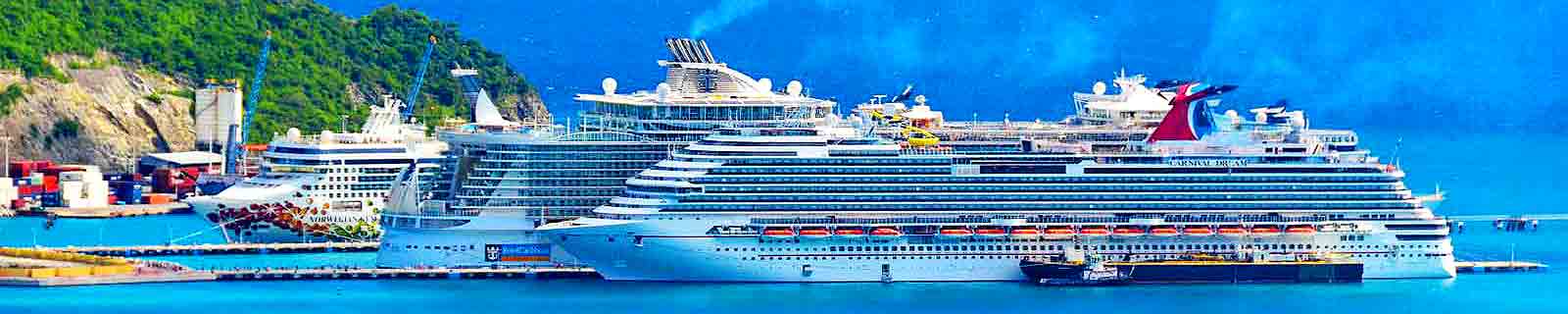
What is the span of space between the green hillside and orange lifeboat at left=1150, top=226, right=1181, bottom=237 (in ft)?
167

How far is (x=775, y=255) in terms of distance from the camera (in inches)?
3440

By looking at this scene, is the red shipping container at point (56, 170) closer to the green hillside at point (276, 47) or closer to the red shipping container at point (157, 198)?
the red shipping container at point (157, 198)

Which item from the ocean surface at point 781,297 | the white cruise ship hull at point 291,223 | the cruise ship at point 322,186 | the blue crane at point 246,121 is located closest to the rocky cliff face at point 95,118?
the blue crane at point 246,121

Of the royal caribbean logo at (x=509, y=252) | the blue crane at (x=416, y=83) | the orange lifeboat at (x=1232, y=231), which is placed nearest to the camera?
the orange lifeboat at (x=1232, y=231)

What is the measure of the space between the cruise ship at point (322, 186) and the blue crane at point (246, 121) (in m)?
11.9

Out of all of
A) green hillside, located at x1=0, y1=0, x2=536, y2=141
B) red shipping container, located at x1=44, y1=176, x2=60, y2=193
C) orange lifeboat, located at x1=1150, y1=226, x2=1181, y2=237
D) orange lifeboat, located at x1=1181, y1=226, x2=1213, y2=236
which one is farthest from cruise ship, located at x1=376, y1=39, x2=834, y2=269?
green hillside, located at x1=0, y1=0, x2=536, y2=141

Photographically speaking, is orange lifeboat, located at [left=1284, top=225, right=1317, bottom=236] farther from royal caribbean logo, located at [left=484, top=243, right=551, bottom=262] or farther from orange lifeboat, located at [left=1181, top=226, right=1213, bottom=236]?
royal caribbean logo, located at [left=484, top=243, right=551, bottom=262]

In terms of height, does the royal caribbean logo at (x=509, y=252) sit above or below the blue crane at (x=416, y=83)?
below

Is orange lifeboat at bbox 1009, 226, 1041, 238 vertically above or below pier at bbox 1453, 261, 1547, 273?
above

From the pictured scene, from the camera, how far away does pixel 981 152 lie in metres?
88.8

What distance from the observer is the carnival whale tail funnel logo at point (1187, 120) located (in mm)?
89125

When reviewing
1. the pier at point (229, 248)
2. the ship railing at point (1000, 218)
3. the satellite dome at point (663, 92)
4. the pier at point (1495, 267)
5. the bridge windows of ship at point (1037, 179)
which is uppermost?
the satellite dome at point (663, 92)

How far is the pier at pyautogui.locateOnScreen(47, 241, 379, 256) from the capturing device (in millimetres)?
98500

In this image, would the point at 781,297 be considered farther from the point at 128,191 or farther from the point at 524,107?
the point at 524,107
